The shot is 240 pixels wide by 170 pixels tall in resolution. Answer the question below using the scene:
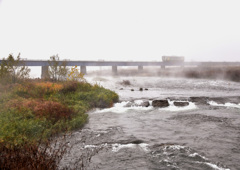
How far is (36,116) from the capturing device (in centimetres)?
1291

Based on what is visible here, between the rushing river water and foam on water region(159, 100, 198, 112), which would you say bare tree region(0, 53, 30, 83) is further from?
foam on water region(159, 100, 198, 112)

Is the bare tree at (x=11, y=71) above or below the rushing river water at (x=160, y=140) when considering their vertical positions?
above

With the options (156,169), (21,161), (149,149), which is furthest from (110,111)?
(21,161)

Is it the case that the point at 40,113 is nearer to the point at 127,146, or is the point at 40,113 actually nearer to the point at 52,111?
the point at 52,111

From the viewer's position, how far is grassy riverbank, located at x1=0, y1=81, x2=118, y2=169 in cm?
893

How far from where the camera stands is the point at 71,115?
46.3 feet

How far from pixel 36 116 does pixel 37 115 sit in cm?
27

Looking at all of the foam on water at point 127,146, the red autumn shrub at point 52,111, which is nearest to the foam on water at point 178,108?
the red autumn shrub at point 52,111

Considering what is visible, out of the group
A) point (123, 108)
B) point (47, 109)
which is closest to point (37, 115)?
point (47, 109)

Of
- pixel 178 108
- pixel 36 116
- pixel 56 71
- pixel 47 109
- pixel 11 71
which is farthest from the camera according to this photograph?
pixel 56 71

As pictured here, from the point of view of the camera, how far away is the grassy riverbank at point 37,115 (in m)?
8.93

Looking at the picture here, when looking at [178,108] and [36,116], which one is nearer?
[36,116]

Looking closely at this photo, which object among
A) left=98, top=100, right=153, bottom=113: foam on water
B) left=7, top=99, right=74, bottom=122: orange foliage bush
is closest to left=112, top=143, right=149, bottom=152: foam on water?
left=7, top=99, right=74, bottom=122: orange foliage bush

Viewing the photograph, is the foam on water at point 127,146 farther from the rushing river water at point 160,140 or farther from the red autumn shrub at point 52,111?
the red autumn shrub at point 52,111
